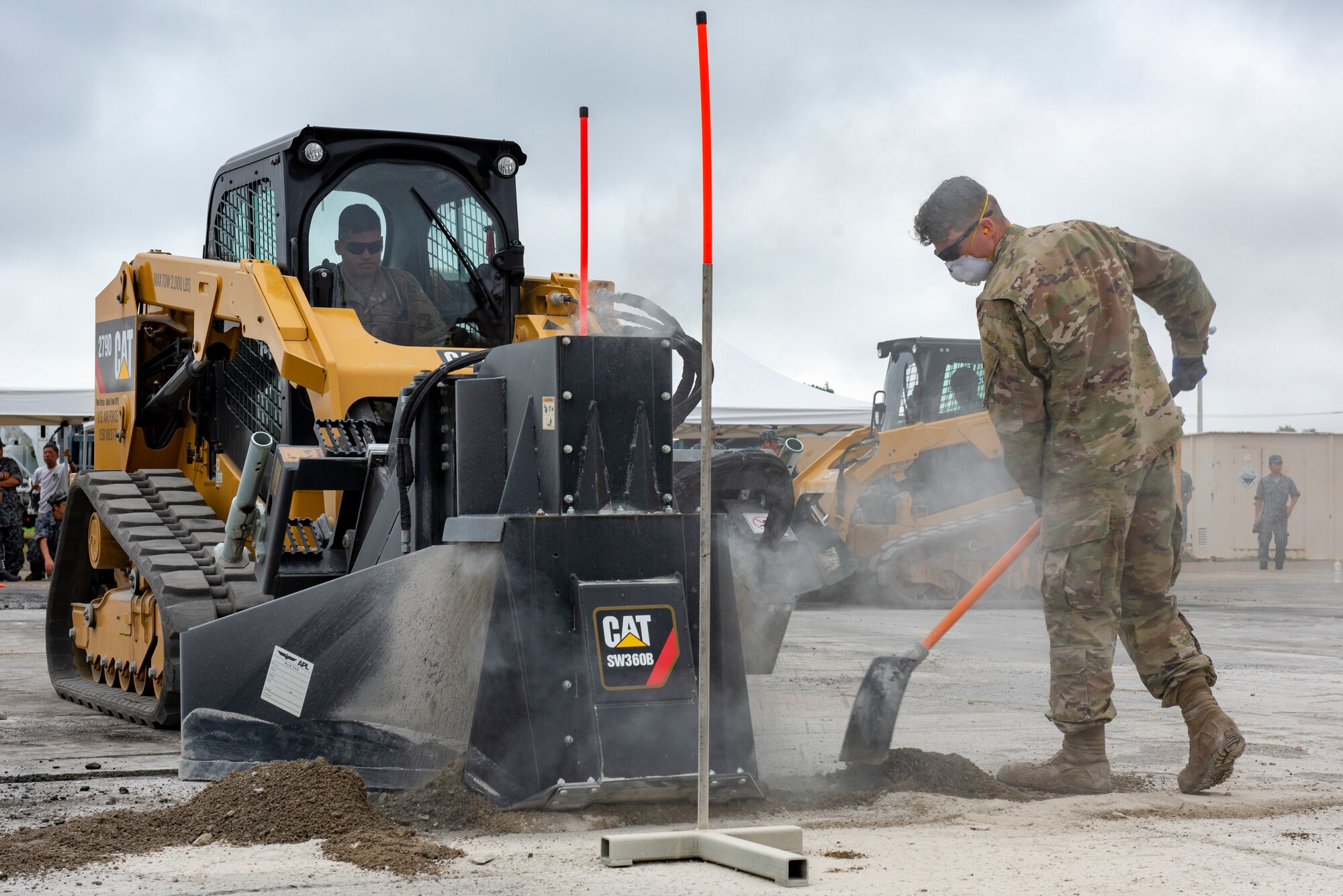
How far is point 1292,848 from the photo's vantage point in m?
3.53

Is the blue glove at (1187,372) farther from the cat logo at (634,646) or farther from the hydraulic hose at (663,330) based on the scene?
the cat logo at (634,646)

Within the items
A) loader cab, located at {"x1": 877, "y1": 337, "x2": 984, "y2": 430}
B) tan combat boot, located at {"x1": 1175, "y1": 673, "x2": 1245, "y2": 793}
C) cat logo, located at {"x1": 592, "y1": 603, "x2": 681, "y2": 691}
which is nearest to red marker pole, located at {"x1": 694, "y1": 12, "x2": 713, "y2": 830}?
cat logo, located at {"x1": 592, "y1": 603, "x2": 681, "y2": 691}

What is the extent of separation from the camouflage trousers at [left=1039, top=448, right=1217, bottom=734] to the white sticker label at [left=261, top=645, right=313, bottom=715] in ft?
7.75

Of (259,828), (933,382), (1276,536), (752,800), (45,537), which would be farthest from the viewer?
(1276,536)

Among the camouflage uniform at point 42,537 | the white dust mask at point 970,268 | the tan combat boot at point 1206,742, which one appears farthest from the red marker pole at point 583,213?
→ the camouflage uniform at point 42,537

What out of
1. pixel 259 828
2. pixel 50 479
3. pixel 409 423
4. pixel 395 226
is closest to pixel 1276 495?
pixel 50 479

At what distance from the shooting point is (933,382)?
50.4 feet

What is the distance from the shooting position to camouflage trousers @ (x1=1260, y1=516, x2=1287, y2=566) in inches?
839

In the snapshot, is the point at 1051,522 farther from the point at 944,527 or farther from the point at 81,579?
the point at 944,527

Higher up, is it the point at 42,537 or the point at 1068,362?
the point at 1068,362

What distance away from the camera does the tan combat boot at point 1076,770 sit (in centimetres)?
436

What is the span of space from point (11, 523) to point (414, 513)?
556 inches

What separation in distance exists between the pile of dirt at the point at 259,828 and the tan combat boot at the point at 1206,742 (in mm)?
2322

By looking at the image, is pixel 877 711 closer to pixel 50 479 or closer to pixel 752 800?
pixel 752 800
